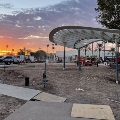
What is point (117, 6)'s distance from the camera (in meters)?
35.4

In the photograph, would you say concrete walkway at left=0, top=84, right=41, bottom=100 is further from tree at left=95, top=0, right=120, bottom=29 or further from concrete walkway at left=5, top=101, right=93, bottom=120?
tree at left=95, top=0, right=120, bottom=29

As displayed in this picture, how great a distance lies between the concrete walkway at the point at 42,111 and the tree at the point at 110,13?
2405 centimetres

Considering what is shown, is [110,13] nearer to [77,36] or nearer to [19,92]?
[77,36]

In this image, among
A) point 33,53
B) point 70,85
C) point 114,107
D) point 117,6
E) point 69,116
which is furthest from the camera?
point 33,53

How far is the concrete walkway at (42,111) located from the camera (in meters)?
10.3

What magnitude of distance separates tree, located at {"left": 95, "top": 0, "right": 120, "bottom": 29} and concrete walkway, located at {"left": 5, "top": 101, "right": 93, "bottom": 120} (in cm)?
2405

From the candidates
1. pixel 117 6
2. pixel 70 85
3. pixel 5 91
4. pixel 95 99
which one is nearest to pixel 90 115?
pixel 95 99

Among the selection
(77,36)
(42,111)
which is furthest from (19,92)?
(77,36)

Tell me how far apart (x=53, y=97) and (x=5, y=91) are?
2.78 m

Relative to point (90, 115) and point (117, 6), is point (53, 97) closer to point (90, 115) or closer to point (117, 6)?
point (90, 115)

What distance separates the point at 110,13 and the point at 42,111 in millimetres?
26564

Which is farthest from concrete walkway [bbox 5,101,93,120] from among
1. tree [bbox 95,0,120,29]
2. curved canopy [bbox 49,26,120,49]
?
tree [bbox 95,0,120,29]

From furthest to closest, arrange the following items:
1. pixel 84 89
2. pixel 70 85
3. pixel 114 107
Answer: pixel 70 85 → pixel 84 89 → pixel 114 107

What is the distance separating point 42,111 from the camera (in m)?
11.3
